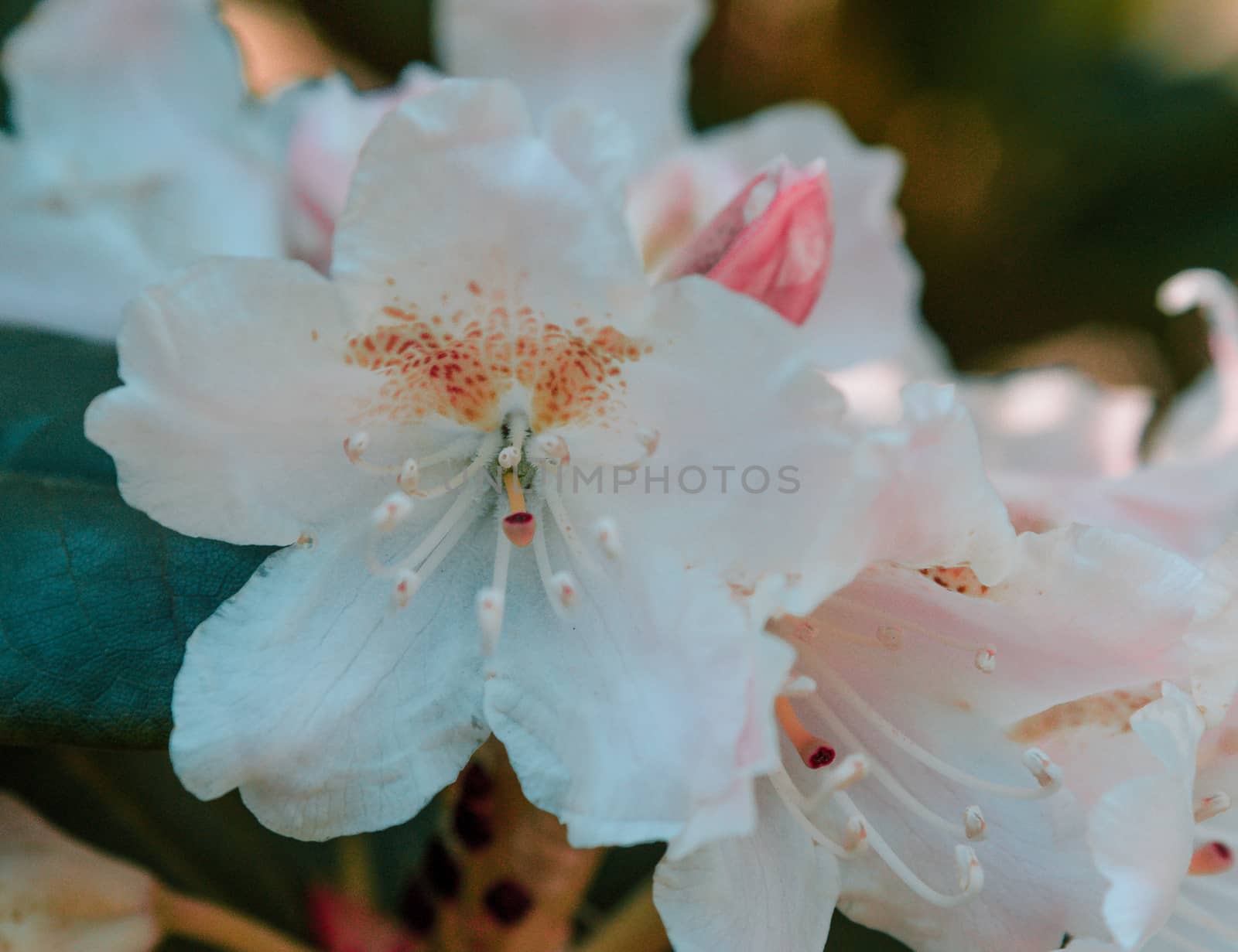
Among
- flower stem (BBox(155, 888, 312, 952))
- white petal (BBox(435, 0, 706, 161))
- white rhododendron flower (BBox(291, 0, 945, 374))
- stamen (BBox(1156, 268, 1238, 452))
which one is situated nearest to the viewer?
flower stem (BBox(155, 888, 312, 952))

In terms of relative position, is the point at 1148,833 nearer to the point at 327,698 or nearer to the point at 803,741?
the point at 803,741

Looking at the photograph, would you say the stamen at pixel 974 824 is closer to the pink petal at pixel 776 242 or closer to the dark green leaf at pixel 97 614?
the pink petal at pixel 776 242

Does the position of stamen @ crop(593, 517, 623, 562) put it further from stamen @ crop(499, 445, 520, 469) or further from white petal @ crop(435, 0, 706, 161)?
white petal @ crop(435, 0, 706, 161)

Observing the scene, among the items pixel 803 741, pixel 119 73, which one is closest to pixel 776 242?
pixel 803 741

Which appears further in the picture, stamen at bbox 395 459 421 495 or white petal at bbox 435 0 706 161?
white petal at bbox 435 0 706 161

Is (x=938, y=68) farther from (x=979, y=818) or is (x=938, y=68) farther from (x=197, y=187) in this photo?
(x=979, y=818)

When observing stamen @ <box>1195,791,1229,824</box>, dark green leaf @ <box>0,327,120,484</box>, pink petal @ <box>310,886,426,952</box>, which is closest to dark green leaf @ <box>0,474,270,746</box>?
dark green leaf @ <box>0,327,120,484</box>

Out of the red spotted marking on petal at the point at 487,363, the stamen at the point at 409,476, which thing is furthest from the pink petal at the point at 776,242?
the stamen at the point at 409,476
